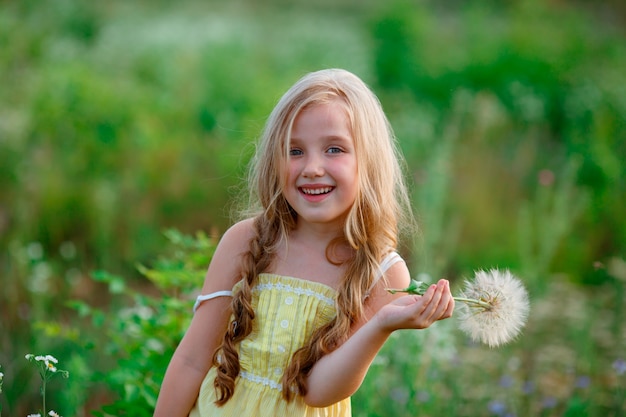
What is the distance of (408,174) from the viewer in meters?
5.50

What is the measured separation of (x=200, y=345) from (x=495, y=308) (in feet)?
2.57

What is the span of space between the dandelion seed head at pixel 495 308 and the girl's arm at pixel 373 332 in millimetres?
119

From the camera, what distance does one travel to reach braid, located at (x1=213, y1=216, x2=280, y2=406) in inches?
77.9

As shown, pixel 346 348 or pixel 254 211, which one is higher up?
pixel 254 211

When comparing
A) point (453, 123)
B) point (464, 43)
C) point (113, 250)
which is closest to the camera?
point (113, 250)

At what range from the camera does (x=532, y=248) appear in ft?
17.0

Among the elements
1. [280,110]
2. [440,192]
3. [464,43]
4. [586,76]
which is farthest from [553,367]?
[464,43]

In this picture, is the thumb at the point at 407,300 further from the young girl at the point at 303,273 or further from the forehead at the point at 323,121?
the forehead at the point at 323,121

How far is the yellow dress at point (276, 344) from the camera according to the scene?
1945 millimetres

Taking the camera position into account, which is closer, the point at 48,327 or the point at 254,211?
the point at 254,211

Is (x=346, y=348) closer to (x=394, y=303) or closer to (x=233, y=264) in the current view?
(x=394, y=303)

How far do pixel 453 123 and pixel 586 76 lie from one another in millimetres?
1635

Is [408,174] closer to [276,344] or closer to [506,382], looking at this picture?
[506,382]

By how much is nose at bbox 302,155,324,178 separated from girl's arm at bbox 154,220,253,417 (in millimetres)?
311
